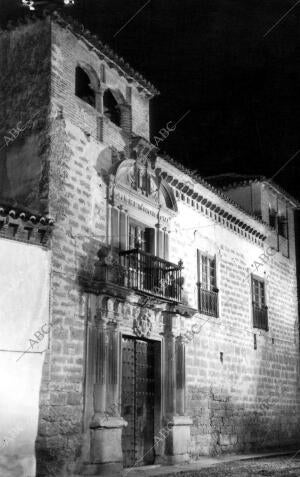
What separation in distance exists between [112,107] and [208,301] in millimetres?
5675

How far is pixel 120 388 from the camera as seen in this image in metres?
12.7

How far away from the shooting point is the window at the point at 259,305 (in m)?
19.8

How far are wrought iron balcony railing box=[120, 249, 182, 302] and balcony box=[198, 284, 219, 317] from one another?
1.65 m

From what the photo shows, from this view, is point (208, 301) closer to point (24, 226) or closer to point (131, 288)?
point (131, 288)

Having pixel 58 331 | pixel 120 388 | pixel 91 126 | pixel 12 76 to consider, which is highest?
pixel 12 76

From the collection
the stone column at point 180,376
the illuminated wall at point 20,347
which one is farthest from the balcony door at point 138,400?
the illuminated wall at point 20,347

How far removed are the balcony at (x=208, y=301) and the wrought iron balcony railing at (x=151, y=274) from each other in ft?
5.41

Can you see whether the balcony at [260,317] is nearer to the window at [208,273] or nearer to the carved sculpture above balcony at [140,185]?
the window at [208,273]

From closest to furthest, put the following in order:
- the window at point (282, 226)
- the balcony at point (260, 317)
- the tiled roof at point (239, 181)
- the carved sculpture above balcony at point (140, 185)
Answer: the carved sculpture above balcony at point (140, 185) < the balcony at point (260, 317) < the tiled roof at point (239, 181) < the window at point (282, 226)

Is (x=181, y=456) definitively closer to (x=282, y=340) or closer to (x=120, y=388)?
(x=120, y=388)

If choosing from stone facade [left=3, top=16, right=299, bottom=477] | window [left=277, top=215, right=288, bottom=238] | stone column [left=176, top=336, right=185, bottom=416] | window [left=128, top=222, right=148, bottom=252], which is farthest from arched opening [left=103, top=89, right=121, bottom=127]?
window [left=277, top=215, right=288, bottom=238]

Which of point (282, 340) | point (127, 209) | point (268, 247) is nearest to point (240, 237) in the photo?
point (268, 247)

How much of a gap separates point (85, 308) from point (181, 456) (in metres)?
4.48

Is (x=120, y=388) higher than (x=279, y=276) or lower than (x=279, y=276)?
lower
